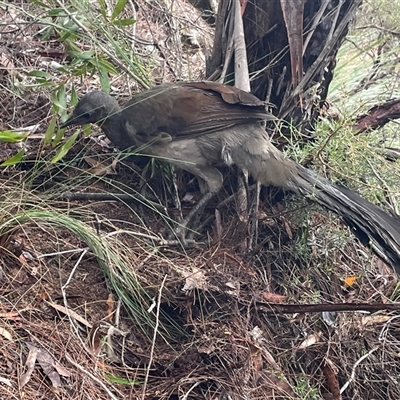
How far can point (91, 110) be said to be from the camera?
12.0ft

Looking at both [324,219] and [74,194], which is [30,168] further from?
[324,219]

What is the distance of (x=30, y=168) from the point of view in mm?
3637

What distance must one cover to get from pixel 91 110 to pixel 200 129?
642 millimetres

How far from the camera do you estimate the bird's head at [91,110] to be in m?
3.67

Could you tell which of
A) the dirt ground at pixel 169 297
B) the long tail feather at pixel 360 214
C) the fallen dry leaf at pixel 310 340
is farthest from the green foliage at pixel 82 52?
the fallen dry leaf at pixel 310 340

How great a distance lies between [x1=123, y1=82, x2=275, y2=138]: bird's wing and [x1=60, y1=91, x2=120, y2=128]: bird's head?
133 millimetres

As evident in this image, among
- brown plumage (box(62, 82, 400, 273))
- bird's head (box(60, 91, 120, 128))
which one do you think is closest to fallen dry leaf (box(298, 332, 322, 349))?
brown plumage (box(62, 82, 400, 273))

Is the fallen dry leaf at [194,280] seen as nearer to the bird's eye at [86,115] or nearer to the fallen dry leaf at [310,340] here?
the fallen dry leaf at [310,340]

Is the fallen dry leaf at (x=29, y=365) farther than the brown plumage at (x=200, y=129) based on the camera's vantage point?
No

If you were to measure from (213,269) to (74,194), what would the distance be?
0.88m

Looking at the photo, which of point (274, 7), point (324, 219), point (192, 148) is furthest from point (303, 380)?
point (274, 7)

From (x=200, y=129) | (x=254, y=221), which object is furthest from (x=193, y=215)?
(x=200, y=129)

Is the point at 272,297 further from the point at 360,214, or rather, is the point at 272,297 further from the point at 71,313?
the point at 71,313

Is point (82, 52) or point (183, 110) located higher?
point (82, 52)
